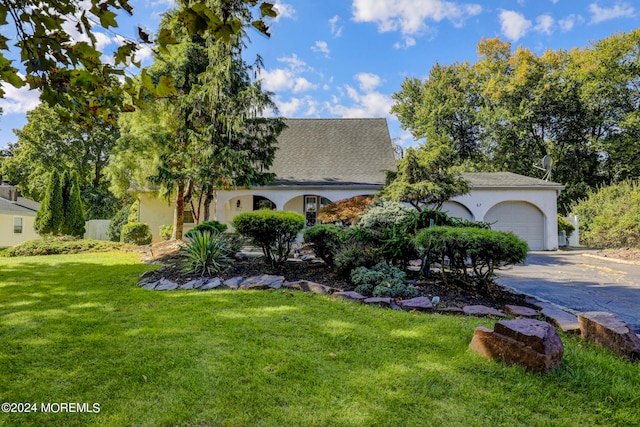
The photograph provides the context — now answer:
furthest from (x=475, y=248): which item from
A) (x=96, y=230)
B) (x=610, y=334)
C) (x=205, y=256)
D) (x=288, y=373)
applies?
(x=96, y=230)

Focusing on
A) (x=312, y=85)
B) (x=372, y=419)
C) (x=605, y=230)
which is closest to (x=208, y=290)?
(x=372, y=419)

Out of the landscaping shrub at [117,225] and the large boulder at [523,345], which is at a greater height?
the landscaping shrub at [117,225]

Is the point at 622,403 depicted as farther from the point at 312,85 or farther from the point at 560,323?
the point at 312,85

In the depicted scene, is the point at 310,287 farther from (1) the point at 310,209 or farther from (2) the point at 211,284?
(1) the point at 310,209

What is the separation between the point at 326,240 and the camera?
6.84 m

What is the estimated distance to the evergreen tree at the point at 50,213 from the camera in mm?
14008

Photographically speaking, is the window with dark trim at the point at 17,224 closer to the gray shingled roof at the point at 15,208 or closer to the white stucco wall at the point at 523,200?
the gray shingled roof at the point at 15,208

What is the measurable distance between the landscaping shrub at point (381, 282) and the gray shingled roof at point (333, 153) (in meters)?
9.01

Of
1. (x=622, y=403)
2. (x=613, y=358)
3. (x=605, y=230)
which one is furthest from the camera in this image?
(x=605, y=230)

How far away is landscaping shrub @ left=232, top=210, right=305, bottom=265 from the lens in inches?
258

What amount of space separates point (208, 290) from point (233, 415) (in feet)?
12.3

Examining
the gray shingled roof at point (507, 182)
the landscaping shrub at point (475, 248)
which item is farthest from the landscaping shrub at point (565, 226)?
the landscaping shrub at point (475, 248)

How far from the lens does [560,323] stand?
3809mm

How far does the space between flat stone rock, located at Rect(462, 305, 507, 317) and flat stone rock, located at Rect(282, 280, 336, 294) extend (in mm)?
2032
